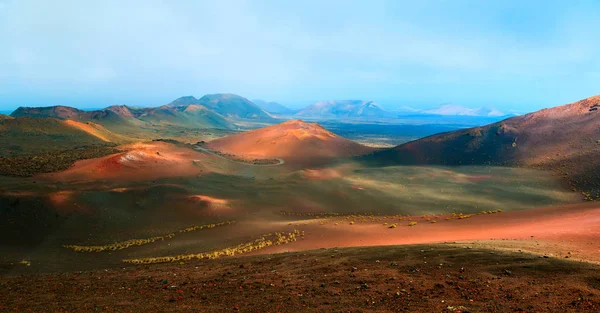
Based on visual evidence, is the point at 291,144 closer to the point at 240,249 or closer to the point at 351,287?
the point at 240,249

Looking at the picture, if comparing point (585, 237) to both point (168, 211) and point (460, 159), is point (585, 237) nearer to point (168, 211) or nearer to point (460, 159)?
point (168, 211)

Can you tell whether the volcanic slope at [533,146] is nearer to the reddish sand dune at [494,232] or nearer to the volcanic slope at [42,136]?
the reddish sand dune at [494,232]

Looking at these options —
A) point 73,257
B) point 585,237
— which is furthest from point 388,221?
point 73,257

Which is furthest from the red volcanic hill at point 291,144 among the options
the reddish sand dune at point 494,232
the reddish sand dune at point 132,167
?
the reddish sand dune at point 494,232

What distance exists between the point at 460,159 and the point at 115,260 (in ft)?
201

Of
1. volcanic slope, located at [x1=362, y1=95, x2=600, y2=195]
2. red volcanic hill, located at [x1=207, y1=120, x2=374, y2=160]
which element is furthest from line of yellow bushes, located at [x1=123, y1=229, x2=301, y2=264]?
red volcanic hill, located at [x1=207, y1=120, x2=374, y2=160]

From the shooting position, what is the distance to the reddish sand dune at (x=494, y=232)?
14617mm

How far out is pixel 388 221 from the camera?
93.2 feet

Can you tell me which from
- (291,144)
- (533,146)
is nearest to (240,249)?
(533,146)

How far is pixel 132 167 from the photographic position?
44.8 m

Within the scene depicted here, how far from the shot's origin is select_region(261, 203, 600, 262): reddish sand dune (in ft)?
48.0

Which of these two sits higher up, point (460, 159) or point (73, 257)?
point (460, 159)

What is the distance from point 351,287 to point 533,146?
63.7m

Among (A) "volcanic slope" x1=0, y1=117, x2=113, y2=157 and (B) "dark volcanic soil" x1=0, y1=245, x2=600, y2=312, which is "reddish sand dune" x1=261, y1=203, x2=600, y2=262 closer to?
(B) "dark volcanic soil" x1=0, y1=245, x2=600, y2=312
